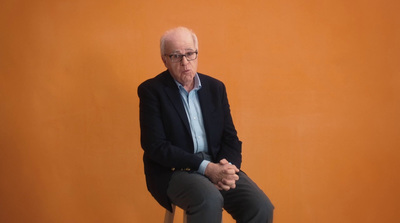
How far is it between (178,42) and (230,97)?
0.74 m

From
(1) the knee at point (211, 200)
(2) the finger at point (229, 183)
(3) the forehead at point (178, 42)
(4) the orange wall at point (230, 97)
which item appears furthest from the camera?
(4) the orange wall at point (230, 97)

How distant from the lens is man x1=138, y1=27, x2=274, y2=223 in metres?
1.87

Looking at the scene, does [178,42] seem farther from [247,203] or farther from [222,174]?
[247,203]

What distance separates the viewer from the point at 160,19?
253cm

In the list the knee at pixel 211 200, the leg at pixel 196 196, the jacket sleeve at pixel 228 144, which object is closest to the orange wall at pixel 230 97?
the jacket sleeve at pixel 228 144

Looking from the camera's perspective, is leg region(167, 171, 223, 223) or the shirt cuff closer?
leg region(167, 171, 223, 223)

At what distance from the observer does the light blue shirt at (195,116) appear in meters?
2.07

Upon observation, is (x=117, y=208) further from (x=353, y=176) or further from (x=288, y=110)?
(x=353, y=176)

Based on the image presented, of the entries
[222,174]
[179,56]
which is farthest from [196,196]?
[179,56]

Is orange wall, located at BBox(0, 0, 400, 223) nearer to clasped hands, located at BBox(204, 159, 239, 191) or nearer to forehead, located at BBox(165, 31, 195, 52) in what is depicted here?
forehead, located at BBox(165, 31, 195, 52)

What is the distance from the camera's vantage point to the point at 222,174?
1.91m

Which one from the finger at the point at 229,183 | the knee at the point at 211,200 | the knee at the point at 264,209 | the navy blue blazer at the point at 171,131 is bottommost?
the knee at the point at 264,209

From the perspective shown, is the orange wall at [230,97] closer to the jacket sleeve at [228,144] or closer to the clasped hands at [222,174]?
the jacket sleeve at [228,144]

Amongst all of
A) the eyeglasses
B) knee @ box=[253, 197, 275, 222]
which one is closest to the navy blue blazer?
the eyeglasses
